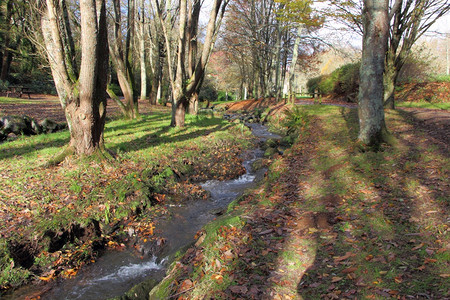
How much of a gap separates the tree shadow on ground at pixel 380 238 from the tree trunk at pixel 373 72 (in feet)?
4.18

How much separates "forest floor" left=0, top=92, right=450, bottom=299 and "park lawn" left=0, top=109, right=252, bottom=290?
0.11 metres

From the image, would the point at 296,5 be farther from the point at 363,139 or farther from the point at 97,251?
the point at 97,251

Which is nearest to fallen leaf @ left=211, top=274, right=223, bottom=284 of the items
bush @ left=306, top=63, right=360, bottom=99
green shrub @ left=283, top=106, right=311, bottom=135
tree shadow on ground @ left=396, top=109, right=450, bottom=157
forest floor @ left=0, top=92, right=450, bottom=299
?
forest floor @ left=0, top=92, right=450, bottom=299

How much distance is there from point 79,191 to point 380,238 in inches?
222

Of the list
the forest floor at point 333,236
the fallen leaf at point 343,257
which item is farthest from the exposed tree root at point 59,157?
the fallen leaf at point 343,257

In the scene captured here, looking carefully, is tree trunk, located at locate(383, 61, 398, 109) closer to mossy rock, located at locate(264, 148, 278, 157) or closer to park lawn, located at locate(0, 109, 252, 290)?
mossy rock, located at locate(264, 148, 278, 157)

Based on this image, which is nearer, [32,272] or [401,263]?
[401,263]

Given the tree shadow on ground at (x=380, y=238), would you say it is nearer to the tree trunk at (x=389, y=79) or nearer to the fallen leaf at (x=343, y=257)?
the fallen leaf at (x=343, y=257)

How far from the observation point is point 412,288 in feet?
9.60

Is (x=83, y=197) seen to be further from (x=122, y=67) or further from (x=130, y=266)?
(x=122, y=67)

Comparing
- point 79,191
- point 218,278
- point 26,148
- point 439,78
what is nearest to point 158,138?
point 26,148

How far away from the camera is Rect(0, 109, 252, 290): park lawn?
4637mm

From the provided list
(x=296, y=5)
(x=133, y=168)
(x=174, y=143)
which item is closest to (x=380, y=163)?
(x=133, y=168)

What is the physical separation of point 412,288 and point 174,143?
28.3 ft
